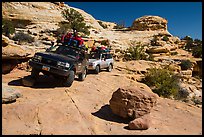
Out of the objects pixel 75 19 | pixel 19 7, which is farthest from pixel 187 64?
pixel 19 7

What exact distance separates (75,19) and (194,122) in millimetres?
29958

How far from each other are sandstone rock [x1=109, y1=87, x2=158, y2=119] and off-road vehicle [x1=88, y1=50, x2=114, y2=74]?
6.48 m

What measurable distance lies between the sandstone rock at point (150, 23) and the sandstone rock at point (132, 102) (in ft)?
133

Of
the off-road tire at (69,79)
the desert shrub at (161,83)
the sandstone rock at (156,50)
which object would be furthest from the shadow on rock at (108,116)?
the sandstone rock at (156,50)

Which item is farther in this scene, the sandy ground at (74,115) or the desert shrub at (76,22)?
the desert shrub at (76,22)

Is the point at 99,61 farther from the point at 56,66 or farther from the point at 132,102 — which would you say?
the point at 132,102

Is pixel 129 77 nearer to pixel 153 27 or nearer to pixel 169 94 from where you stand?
pixel 169 94

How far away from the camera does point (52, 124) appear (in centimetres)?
610

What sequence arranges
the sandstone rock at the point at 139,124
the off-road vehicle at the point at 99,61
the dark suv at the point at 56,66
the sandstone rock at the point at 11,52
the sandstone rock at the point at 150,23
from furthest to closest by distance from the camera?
the sandstone rock at the point at 150,23 → the off-road vehicle at the point at 99,61 → the sandstone rock at the point at 11,52 → the dark suv at the point at 56,66 → the sandstone rock at the point at 139,124

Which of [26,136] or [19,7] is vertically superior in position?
[19,7]

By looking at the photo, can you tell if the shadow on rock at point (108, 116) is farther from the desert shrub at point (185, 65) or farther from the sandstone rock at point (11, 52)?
the desert shrub at point (185, 65)

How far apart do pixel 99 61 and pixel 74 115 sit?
7.65 metres

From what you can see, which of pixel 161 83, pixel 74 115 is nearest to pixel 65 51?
pixel 74 115

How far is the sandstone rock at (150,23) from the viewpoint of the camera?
153 feet
